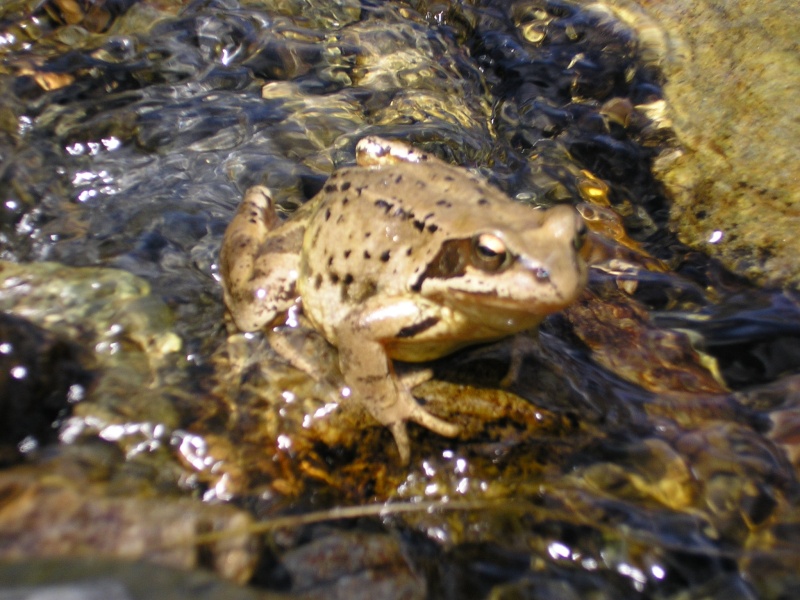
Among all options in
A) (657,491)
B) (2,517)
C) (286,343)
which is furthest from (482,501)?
(2,517)

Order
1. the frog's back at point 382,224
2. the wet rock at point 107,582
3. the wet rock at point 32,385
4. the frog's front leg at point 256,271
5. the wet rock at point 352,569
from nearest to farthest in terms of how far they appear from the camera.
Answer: the wet rock at point 107,582 < the wet rock at point 352,569 < the wet rock at point 32,385 < the frog's back at point 382,224 < the frog's front leg at point 256,271

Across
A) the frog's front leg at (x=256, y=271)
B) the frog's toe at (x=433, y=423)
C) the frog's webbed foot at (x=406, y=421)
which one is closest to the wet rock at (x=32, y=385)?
the frog's front leg at (x=256, y=271)

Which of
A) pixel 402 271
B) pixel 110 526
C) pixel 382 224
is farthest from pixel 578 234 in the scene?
pixel 110 526

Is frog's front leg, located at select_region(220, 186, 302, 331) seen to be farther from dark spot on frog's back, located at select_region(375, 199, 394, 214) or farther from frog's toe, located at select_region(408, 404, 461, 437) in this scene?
frog's toe, located at select_region(408, 404, 461, 437)

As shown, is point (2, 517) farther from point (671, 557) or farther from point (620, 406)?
point (620, 406)

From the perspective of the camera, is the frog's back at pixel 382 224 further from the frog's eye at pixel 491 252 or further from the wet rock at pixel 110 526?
the wet rock at pixel 110 526

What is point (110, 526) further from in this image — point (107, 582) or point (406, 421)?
point (406, 421)
